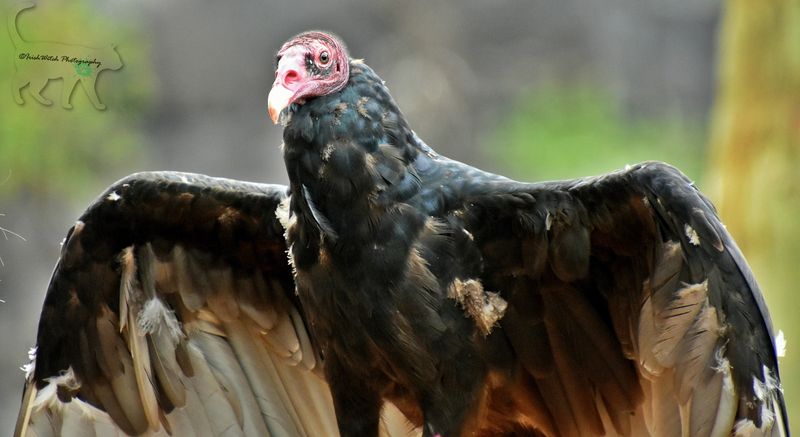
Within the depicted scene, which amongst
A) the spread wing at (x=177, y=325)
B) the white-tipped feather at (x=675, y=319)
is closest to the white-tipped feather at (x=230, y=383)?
the spread wing at (x=177, y=325)

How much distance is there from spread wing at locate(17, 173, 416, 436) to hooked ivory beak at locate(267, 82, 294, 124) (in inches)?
18.5

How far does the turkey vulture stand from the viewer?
10.3 feet

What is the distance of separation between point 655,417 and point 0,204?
6.38m

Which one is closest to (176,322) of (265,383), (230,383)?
(230,383)

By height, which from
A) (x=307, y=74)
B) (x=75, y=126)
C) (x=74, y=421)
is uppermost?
(x=307, y=74)

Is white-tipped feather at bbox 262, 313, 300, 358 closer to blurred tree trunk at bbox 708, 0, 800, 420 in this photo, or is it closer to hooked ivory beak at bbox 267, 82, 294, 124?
hooked ivory beak at bbox 267, 82, 294, 124

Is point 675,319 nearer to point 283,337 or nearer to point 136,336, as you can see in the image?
point 283,337

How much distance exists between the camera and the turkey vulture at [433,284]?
10.3ft

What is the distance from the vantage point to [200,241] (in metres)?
3.95

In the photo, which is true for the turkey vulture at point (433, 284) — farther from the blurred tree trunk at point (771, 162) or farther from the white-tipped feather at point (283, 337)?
the blurred tree trunk at point (771, 162)

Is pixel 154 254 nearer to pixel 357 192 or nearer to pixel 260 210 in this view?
pixel 260 210

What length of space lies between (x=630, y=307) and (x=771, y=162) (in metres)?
2.24

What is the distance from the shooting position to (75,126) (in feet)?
27.3

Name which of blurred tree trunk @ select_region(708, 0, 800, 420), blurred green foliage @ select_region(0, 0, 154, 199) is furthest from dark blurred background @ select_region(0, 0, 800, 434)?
blurred tree trunk @ select_region(708, 0, 800, 420)
